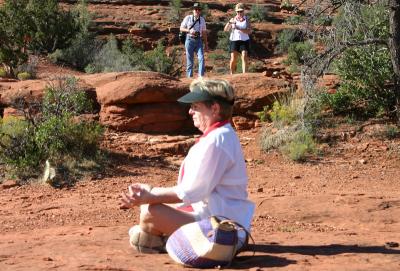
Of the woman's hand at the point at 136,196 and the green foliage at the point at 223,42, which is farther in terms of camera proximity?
the green foliage at the point at 223,42

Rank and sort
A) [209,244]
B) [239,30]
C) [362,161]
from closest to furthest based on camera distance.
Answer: [209,244] → [362,161] → [239,30]

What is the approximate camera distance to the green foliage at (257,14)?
34344 millimetres

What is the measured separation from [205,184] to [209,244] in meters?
0.36

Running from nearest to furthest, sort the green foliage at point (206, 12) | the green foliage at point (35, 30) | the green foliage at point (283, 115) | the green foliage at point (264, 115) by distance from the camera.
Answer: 1. the green foliage at point (283, 115)
2. the green foliage at point (264, 115)
3. the green foliage at point (35, 30)
4. the green foliage at point (206, 12)

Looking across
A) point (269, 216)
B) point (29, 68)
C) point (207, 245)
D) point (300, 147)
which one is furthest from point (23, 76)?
point (207, 245)

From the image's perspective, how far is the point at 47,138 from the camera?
9.79 metres

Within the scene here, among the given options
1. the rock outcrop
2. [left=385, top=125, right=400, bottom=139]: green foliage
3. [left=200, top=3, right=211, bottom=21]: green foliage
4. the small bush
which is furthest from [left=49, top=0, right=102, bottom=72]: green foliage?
[left=385, top=125, right=400, bottom=139]: green foliage

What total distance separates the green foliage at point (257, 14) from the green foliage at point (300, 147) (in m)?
23.6

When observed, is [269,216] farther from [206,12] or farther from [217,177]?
[206,12]

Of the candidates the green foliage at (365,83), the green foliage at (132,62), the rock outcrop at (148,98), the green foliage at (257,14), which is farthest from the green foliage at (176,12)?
the green foliage at (365,83)

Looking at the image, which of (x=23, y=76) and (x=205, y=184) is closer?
(x=205, y=184)

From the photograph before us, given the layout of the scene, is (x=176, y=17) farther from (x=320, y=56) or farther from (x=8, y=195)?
(x=8, y=195)

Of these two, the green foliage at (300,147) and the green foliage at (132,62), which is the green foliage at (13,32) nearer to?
the green foliage at (132,62)

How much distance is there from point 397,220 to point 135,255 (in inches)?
120
